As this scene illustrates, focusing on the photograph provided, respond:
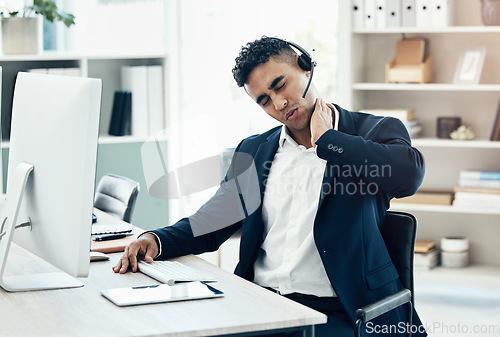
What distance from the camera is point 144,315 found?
149 cm

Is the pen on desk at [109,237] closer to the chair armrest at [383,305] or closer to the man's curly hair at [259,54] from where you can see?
the man's curly hair at [259,54]

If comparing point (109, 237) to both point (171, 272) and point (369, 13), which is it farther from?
point (369, 13)

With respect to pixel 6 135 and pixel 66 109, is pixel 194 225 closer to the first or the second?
pixel 66 109

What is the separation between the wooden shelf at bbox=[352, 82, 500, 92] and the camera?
3.74 meters

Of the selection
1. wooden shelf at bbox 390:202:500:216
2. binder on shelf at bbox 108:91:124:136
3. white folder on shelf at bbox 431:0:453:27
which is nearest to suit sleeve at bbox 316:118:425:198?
wooden shelf at bbox 390:202:500:216

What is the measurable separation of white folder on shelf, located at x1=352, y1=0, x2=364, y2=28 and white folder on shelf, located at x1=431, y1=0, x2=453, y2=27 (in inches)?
14.3

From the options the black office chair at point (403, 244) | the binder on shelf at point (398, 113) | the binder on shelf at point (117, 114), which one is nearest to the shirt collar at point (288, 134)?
the black office chair at point (403, 244)

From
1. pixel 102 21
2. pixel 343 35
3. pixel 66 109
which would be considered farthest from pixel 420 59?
pixel 66 109

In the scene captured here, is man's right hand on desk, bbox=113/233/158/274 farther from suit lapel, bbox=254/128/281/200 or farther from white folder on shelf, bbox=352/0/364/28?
white folder on shelf, bbox=352/0/364/28

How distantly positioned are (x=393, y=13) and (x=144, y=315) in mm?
2818

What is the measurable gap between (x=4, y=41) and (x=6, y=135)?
0.48 metres

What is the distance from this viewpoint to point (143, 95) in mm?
3953

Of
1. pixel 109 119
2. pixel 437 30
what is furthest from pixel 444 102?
pixel 109 119

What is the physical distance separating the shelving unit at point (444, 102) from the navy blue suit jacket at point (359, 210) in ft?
6.44
